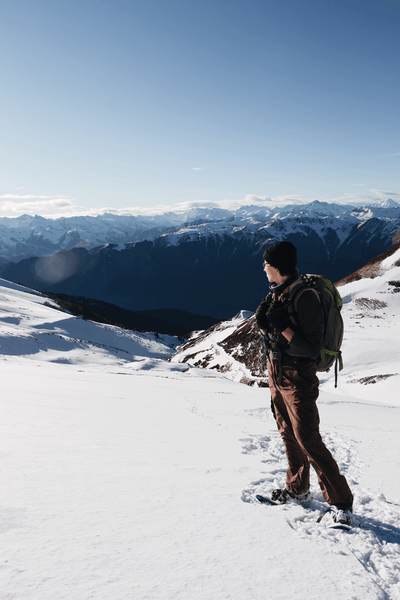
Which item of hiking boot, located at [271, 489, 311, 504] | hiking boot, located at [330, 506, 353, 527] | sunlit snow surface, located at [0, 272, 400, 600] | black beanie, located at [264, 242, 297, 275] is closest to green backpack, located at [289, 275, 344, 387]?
black beanie, located at [264, 242, 297, 275]

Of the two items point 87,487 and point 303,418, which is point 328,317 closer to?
point 303,418

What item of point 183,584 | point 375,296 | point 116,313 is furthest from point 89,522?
point 116,313

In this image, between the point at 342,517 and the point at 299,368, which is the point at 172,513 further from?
the point at 299,368

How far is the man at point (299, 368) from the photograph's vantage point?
12.3ft

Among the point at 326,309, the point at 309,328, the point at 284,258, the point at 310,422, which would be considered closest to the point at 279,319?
A: the point at 309,328

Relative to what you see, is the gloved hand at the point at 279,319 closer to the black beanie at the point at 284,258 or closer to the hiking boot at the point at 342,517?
the black beanie at the point at 284,258

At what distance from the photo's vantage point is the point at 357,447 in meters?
6.46

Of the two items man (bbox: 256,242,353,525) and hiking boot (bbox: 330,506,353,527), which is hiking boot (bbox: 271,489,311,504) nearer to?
man (bbox: 256,242,353,525)

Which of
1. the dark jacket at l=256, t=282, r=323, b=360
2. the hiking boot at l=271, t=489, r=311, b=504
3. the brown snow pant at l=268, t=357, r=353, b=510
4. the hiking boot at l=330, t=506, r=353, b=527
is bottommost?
the hiking boot at l=271, t=489, r=311, b=504

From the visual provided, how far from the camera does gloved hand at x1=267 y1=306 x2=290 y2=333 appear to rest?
151 inches

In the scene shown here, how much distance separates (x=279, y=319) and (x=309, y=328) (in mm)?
349

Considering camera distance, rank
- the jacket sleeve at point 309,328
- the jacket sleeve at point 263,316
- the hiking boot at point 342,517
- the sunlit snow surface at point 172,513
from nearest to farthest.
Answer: the sunlit snow surface at point 172,513, the hiking boot at point 342,517, the jacket sleeve at point 309,328, the jacket sleeve at point 263,316

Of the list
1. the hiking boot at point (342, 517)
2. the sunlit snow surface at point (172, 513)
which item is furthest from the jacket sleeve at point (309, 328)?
the sunlit snow surface at point (172, 513)

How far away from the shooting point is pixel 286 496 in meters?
4.12
